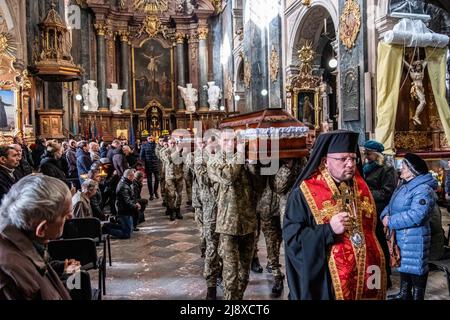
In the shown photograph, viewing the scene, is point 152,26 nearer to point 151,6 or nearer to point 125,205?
point 151,6

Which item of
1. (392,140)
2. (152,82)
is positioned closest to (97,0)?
(152,82)

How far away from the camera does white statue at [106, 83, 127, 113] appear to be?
23.5 m

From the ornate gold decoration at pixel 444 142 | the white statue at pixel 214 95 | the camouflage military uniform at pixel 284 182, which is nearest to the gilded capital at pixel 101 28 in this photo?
the white statue at pixel 214 95

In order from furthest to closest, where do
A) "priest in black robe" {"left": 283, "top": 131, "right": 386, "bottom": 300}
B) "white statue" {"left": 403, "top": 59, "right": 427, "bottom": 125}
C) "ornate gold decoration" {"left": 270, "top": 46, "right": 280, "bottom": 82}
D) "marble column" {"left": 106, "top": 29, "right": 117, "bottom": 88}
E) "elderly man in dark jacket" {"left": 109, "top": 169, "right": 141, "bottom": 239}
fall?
"marble column" {"left": 106, "top": 29, "right": 117, "bottom": 88}
"ornate gold decoration" {"left": 270, "top": 46, "right": 280, "bottom": 82}
"white statue" {"left": 403, "top": 59, "right": 427, "bottom": 125}
"elderly man in dark jacket" {"left": 109, "top": 169, "right": 141, "bottom": 239}
"priest in black robe" {"left": 283, "top": 131, "right": 386, "bottom": 300}

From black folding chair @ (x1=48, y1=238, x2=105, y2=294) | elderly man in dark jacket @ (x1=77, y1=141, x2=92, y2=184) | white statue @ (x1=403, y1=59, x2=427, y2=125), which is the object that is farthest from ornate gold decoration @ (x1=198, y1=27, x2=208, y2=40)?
black folding chair @ (x1=48, y1=238, x2=105, y2=294)

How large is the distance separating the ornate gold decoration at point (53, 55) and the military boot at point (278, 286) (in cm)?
1043

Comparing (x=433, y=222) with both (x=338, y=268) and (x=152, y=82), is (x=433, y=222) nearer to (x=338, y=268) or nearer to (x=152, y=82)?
(x=338, y=268)

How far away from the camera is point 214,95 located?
24422mm

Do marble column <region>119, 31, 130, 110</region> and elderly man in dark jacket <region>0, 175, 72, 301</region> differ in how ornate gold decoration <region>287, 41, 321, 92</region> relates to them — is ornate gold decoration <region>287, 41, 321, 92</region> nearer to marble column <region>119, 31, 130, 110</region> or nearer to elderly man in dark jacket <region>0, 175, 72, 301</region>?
elderly man in dark jacket <region>0, 175, 72, 301</region>

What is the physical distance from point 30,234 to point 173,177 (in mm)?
6719

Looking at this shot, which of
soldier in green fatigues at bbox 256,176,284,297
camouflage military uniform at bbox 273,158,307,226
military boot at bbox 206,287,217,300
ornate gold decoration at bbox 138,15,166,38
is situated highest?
ornate gold decoration at bbox 138,15,166,38

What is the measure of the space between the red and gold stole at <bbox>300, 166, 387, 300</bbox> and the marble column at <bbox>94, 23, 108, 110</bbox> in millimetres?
22127
